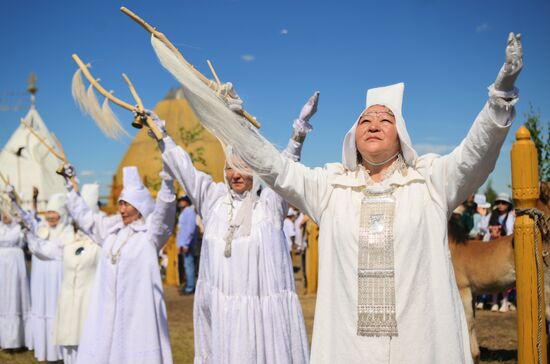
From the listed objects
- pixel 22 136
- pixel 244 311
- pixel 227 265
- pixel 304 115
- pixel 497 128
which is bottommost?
pixel 244 311

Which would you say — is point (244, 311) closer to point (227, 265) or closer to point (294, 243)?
point (227, 265)

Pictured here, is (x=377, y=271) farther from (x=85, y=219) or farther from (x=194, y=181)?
(x=85, y=219)

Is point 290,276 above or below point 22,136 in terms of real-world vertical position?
below

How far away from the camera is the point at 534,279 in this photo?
4125mm

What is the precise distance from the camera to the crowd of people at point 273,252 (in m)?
3.12

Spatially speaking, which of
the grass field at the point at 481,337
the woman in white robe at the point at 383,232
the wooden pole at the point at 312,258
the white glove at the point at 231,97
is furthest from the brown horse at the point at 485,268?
the wooden pole at the point at 312,258

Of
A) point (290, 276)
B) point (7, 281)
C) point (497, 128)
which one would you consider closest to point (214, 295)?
point (290, 276)

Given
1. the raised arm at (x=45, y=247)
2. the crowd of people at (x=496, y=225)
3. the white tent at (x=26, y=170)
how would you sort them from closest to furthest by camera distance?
the raised arm at (x=45, y=247) < the crowd of people at (x=496, y=225) < the white tent at (x=26, y=170)

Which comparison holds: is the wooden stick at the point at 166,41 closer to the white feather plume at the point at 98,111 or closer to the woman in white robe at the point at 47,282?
the white feather plume at the point at 98,111

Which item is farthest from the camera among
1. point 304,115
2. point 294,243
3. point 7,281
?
point 294,243

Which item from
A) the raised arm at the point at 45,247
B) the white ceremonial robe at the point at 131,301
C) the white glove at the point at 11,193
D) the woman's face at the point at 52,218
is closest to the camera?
the white ceremonial robe at the point at 131,301

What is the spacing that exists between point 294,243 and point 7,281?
11683 mm

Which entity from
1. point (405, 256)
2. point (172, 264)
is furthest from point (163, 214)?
point (172, 264)

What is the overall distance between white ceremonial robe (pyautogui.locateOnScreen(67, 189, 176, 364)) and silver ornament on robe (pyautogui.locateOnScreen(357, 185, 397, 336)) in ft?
10.4
